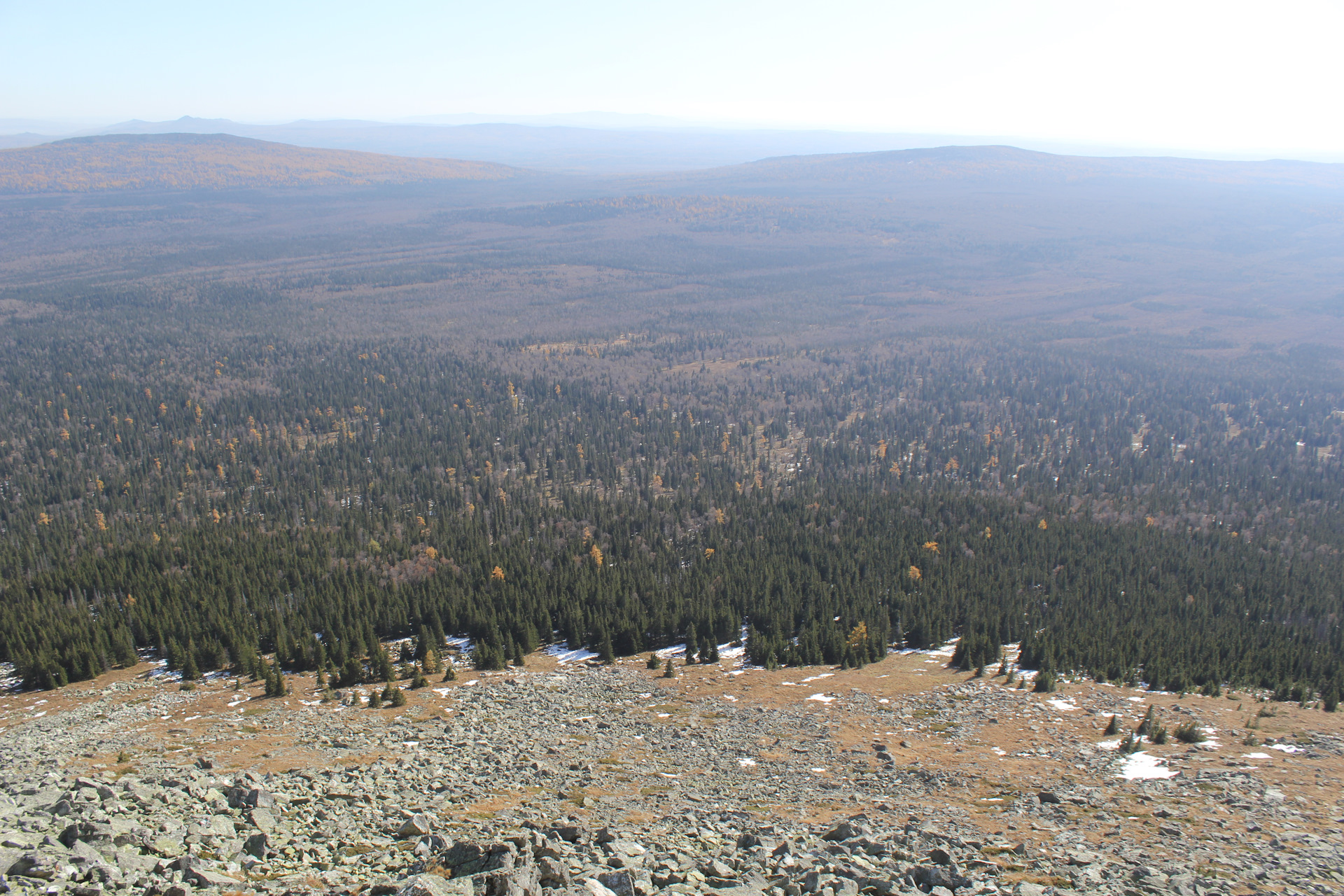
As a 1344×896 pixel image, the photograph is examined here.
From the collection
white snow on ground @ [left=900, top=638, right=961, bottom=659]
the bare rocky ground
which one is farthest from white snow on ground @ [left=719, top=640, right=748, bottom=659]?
white snow on ground @ [left=900, top=638, right=961, bottom=659]

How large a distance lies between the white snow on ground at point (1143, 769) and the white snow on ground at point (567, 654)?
38.9 m

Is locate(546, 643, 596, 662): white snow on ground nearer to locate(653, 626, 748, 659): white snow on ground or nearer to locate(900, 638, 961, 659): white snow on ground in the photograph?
locate(653, 626, 748, 659): white snow on ground

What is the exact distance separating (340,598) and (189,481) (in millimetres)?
78297

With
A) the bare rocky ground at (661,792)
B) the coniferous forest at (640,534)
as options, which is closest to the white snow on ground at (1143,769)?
the bare rocky ground at (661,792)

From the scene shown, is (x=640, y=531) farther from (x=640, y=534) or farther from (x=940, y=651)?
(x=940, y=651)

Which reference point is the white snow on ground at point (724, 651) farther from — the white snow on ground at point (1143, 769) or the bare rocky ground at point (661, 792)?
the white snow on ground at point (1143, 769)

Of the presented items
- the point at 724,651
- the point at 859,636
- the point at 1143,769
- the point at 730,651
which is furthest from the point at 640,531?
the point at 1143,769

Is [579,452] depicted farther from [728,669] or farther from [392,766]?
[392,766]

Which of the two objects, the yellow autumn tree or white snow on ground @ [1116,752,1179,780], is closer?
white snow on ground @ [1116,752,1179,780]

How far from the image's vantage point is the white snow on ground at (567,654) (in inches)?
2591

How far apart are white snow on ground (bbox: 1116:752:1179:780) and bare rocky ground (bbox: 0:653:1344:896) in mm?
297

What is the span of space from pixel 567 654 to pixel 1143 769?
1681 inches

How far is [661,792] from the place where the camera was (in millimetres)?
35625

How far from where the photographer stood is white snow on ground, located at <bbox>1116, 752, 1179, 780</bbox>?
37.9 meters
